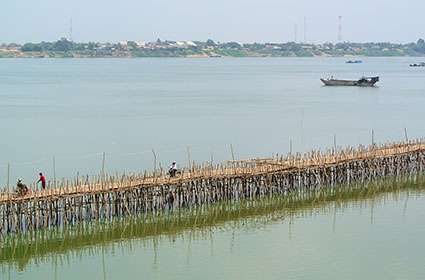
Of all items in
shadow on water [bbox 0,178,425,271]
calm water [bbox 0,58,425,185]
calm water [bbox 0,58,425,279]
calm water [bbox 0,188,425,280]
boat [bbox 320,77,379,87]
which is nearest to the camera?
calm water [bbox 0,188,425,280]

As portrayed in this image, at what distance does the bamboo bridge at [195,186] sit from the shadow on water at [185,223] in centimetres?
32

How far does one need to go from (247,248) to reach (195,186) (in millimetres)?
5064

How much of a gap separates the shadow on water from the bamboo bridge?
324mm

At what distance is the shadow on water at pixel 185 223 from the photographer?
2508 cm

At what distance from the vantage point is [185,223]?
93.5ft

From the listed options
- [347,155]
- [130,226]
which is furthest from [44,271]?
[347,155]

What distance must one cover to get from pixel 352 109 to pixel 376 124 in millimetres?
13686

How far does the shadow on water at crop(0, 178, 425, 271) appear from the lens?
987 inches

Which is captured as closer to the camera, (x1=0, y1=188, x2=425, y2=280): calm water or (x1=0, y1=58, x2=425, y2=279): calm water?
(x1=0, y1=188, x2=425, y2=280): calm water

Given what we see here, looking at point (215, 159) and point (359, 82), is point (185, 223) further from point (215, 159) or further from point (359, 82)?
A: point (359, 82)

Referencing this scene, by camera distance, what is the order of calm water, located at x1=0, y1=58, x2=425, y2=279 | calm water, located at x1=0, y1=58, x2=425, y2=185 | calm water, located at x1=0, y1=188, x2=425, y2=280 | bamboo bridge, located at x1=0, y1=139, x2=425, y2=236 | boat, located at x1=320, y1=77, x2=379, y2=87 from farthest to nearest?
boat, located at x1=320, y1=77, x2=379, y2=87 < calm water, located at x1=0, y1=58, x2=425, y2=185 < bamboo bridge, located at x1=0, y1=139, x2=425, y2=236 < calm water, located at x1=0, y1=58, x2=425, y2=279 < calm water, located at x1=0, y1=188, x2=425, y2=280

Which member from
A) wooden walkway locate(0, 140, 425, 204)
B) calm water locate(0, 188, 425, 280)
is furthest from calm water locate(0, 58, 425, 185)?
calm water locate(0, 188, 425, 280)

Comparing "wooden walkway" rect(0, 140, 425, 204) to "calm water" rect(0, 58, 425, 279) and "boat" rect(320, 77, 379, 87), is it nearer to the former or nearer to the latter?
"calm water" rect(0, 58, 425, 279)

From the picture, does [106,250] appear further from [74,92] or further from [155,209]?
[74,92]
